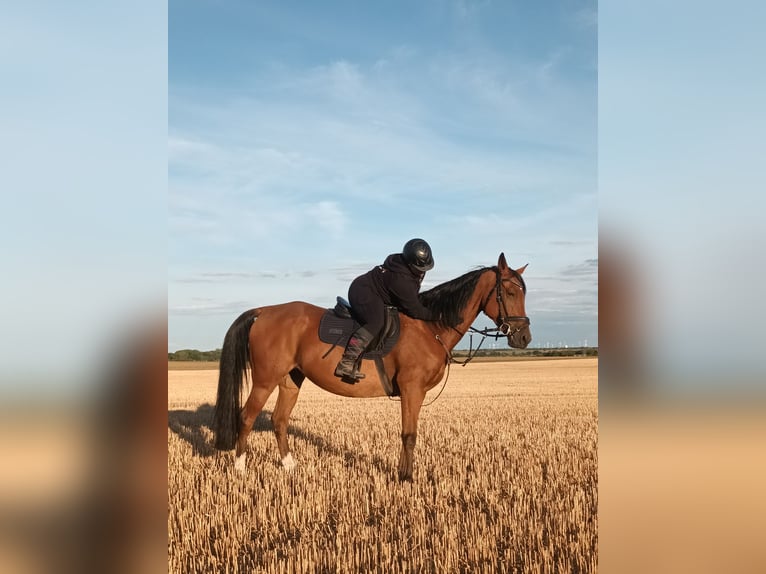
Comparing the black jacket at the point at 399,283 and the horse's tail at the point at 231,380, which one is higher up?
the black jacket at the point at 399,283

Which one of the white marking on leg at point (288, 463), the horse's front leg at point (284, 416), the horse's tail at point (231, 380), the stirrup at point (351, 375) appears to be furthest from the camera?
the horse's tail at point (231, 380)

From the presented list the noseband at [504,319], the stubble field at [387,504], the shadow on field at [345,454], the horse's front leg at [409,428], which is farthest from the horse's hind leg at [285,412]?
the noseband at [504,319]

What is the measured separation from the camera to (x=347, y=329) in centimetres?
852

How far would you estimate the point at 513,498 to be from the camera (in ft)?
22.1

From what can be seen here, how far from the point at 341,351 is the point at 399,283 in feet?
4.55

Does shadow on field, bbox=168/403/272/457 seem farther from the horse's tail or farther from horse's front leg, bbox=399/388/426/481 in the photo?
horse's front leg, bbox=399/388/426/481

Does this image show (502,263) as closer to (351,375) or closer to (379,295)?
(379,295)

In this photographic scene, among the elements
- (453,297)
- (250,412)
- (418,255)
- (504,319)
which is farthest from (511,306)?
(250,412)

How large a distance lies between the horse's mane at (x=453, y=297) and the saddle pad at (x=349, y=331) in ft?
2.04

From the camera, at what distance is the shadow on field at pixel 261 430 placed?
9.09 m

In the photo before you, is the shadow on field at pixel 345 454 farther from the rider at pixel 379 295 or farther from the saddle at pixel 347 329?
the saddle at pixel 347 329

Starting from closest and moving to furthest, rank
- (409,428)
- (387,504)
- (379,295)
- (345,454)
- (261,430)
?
(387,504), (409,428), (379,295), (345,454), (261,430)

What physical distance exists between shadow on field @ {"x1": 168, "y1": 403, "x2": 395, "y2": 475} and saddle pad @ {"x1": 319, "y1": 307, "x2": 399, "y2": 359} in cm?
170
